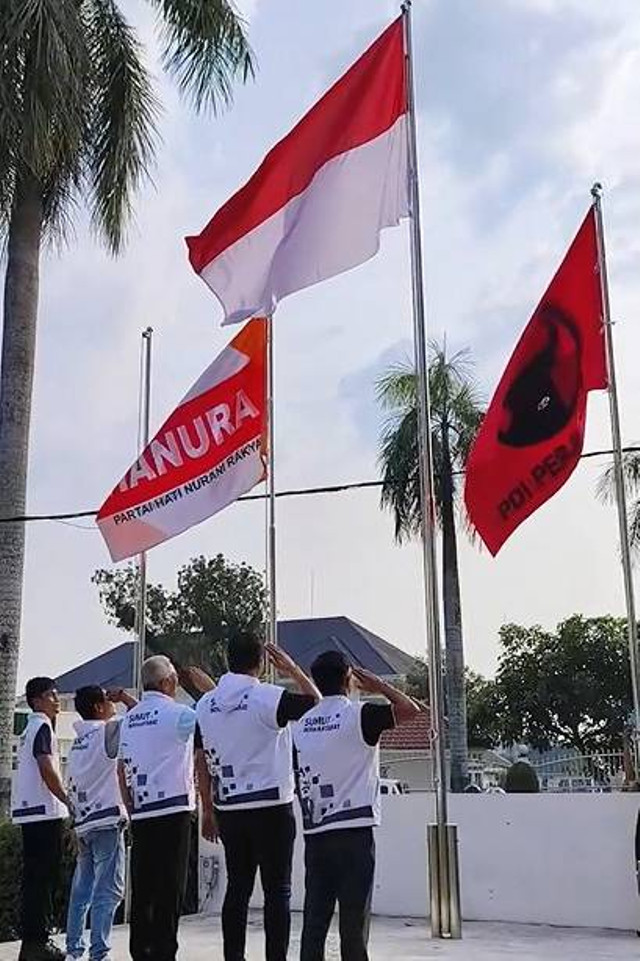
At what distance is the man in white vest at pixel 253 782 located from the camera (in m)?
6.13

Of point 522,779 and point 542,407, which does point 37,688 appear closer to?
point 542,407

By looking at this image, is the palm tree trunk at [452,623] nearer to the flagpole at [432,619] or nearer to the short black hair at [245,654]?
the flagpole at [432,619]

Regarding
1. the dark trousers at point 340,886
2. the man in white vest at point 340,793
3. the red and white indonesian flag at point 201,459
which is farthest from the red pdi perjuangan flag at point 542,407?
the dark trousers at point 340,886

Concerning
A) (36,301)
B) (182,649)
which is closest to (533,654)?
(182,649)

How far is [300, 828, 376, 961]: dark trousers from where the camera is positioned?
18.4 ft

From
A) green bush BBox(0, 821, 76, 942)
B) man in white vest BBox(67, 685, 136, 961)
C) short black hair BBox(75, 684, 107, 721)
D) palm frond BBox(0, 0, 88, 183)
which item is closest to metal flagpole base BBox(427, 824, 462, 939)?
man in white vest BBox(67, 685, 136, 961)

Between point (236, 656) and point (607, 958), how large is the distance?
365cm

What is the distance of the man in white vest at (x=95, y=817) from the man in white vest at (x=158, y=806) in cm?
57

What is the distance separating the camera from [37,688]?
311 inches

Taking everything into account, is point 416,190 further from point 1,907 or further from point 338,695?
point 1,907

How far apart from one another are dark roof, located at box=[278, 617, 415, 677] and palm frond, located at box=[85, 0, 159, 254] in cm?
3132

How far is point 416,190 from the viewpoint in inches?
349

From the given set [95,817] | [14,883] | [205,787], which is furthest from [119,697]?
[14,883]

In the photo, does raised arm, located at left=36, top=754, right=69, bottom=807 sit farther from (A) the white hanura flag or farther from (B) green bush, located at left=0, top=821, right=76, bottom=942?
(A) the white hanura flag
